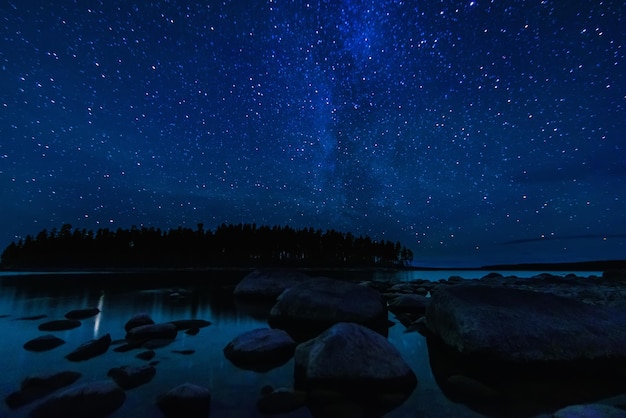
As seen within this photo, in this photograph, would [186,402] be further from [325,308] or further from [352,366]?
[325,308]

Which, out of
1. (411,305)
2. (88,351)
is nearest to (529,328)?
(411,305)

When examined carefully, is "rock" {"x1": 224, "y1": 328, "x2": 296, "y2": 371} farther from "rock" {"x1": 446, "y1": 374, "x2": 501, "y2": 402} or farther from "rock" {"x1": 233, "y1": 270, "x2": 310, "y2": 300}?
"rock" {"x1": 233, "y1": 270, "x2": 310, "y2": 300}

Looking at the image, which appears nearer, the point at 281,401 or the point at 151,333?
the point at 281,401

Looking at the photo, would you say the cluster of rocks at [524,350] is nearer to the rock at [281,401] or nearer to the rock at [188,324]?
the rock at [281,401]

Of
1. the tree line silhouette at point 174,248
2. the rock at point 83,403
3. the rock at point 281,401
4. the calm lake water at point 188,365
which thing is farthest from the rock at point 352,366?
the tree line silhouette at point 174,248

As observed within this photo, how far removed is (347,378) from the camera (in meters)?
4.71

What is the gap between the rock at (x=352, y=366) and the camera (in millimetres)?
4711

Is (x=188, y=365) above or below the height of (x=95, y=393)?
below

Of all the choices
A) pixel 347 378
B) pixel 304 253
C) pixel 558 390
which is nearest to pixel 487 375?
pixel 558 390

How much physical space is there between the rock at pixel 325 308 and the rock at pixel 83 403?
17.2 ft

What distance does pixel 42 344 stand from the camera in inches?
265

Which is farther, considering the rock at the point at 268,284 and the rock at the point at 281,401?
the rock at the point at 268,284

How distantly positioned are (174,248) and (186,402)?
93.2m

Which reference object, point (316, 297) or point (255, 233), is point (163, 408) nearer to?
point (316, 297)
